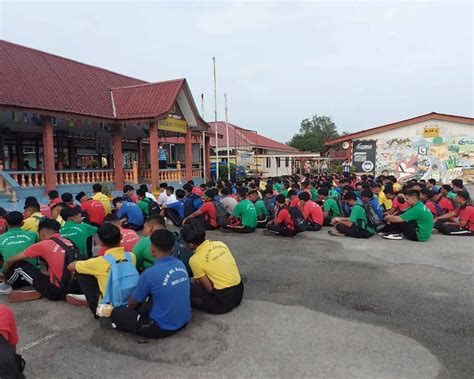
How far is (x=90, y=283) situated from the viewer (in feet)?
12.9

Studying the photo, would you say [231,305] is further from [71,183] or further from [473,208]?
[71,183]

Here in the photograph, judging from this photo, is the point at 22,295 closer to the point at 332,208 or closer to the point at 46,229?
the point at 46,229

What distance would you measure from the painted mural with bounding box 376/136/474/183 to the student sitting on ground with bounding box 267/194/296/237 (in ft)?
48.1

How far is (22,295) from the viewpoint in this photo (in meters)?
4.54

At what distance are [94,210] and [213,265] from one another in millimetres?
4441

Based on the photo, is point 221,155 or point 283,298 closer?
point 283,298

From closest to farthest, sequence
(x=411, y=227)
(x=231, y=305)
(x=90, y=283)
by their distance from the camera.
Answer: (x=90, y=283), (x=231, y=305), (x=411, y=227)

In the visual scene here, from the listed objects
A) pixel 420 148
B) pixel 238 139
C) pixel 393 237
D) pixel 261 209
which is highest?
pixel 238 139

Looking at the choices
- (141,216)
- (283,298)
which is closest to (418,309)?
(283,298)

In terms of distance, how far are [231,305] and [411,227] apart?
501 centimetres

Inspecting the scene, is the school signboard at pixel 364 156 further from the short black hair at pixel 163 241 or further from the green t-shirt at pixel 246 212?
the short black hair at pixel 163 241

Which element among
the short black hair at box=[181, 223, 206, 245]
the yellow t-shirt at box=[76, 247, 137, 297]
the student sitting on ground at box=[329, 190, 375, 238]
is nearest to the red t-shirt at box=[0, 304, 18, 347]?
the yellow t-shirt at box=[76, 247, 137, 297]

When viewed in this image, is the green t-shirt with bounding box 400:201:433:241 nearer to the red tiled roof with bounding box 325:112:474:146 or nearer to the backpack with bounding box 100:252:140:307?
the backpack with bounding box 100:252:140:307

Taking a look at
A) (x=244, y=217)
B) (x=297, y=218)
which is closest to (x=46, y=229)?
(x=244, y=217)
